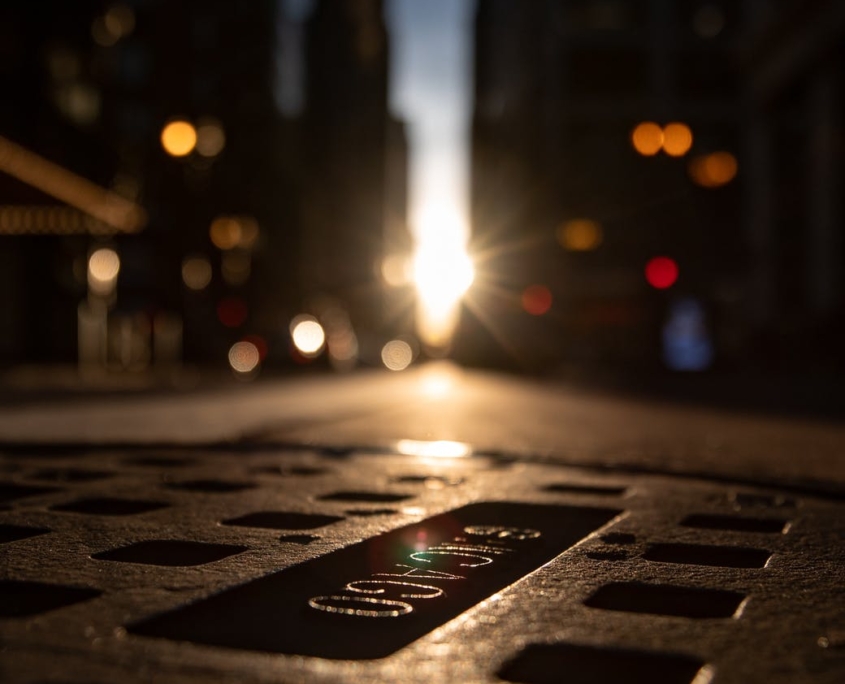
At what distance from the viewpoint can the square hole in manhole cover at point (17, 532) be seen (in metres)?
4.65

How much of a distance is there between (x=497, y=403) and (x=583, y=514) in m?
12.7

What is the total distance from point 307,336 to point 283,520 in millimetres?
31740

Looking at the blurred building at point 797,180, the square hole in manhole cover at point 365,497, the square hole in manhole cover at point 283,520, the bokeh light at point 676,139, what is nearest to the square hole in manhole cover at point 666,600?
the square hole in manhole cover at point 283,520

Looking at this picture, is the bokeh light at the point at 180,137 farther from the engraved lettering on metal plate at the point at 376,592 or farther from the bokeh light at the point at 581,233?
the bokeh light at the point at 581,233

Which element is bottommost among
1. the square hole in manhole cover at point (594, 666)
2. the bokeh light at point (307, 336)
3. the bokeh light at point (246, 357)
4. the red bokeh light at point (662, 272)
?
the square hole in manhole cover at point (594, 666)

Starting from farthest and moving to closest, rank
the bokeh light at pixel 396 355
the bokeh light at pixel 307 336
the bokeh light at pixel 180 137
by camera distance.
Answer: the bokeh light at pixel 396 355 < the bokeh light at pixel 307 336 < the bokeh light at pixel 180 137

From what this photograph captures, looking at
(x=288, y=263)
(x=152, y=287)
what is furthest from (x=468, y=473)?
(x=288, y=263)

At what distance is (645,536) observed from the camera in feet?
16.5

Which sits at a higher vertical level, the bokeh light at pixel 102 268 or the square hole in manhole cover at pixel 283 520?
the bokeh light at pixel 102 268

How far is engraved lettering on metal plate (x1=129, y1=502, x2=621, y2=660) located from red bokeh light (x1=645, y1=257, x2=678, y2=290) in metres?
27.0

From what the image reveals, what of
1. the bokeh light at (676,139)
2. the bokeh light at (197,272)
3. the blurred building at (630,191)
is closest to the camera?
the bokeh light at (676,139)

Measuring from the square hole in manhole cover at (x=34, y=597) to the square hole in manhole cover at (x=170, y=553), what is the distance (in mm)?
512

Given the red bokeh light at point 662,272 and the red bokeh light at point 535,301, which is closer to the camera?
the red bokeh light at point 662,272

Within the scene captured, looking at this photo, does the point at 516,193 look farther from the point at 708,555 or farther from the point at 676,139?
the point at 708,555
